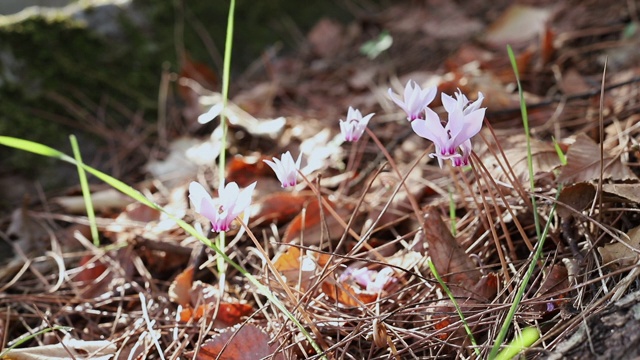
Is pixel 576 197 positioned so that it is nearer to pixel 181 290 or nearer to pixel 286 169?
pixel 286 169

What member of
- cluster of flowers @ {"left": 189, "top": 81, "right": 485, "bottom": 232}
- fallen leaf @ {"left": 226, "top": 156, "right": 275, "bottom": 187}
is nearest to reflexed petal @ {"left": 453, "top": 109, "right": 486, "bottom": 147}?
cluster of flowers @ {"left": 189, "top": 81, "right": 485, "bottom": 232}

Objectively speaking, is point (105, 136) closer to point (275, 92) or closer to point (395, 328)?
point (275, 92)

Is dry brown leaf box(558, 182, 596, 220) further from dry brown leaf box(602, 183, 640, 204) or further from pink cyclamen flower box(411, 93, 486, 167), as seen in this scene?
pink cyclamen flower box(411, 93, 486, 167)

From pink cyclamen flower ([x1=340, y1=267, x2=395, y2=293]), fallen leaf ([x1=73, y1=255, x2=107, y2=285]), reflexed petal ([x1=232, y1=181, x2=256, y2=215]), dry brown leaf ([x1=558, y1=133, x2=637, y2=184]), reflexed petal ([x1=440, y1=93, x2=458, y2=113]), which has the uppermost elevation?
reflexed petal ([x1=440, y1=93, x2=458, y2=113])

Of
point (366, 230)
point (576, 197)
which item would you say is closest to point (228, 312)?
point (366, 230)

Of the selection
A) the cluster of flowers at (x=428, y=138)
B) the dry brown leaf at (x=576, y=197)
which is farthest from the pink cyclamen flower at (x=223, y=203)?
the dry brown leaf at (x=576, y=197)

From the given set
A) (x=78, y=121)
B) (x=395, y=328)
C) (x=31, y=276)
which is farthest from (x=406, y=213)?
(x=78, y=121)

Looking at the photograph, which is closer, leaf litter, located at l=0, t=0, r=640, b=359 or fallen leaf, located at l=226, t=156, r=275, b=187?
leaf litter, located at l=0, t=0, r=640, b=359

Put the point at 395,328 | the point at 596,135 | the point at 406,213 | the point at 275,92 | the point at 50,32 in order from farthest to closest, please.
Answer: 1. the point at 275,92
2. the point at 50,32
3. the point at 596,135
4. the point at 406,213
5. the point at 395,328
